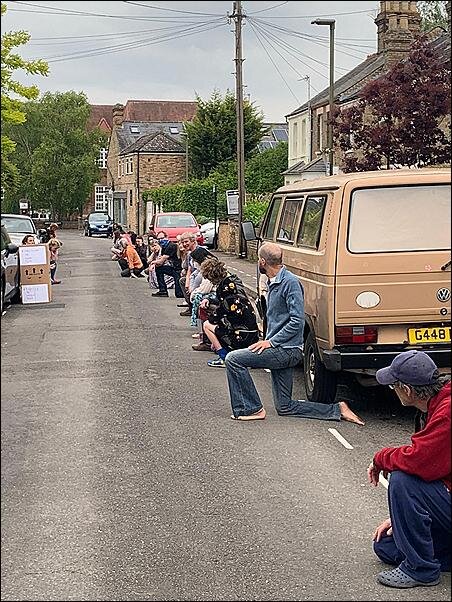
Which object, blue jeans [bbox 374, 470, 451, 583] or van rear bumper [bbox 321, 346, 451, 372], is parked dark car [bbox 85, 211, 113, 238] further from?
blue jeans [bbox 374, 470, 451, 583]

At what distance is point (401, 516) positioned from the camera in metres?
4.23

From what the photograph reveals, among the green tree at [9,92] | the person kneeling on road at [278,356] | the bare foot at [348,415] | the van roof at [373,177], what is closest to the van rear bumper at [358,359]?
the person kneeling on road at [278,356]

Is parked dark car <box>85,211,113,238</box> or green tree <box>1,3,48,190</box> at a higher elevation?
green tree <box>1,3,48,190</box>

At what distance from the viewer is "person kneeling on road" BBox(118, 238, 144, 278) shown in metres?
20.8

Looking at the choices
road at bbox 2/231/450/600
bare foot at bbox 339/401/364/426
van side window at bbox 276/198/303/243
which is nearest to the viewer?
road at bbox 2/231/450/600

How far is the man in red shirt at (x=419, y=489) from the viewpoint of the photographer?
4.05 meters

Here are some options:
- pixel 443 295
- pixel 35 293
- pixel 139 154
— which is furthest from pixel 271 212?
pixel 35 293

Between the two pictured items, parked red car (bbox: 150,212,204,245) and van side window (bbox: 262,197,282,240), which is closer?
van side window (bbox: 262,197,282,240)

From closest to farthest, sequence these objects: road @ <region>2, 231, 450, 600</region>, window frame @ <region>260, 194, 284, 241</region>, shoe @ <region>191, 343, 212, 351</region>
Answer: road @ <region>2, 231, 450, 600</region>
window frame @ <region>260, 194, 284, 241</region>
shoe @ <region>191, 343, 212, 351</region>

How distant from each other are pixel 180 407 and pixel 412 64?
8992 mm

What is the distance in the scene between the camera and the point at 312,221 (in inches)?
305

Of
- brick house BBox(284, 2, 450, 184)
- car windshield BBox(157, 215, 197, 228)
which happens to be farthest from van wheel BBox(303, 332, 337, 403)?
brick house BBox(284, 2, 450, 184)

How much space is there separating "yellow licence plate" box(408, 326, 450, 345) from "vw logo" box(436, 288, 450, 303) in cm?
32

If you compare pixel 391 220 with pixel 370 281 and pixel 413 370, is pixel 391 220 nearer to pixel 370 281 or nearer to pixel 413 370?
pixel 370 281
